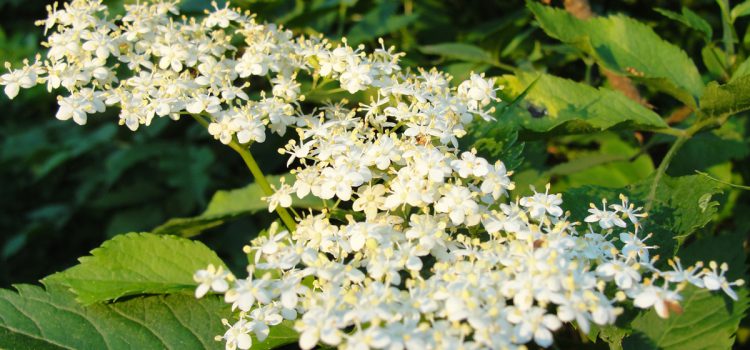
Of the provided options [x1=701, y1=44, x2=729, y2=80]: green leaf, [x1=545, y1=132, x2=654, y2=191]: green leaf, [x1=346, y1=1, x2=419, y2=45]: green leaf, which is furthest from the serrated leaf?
[x1=346, y1=1, x2=419, y2=45]: green leaf

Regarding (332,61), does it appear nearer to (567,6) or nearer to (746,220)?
(567,6)

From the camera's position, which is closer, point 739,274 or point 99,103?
point 99,103

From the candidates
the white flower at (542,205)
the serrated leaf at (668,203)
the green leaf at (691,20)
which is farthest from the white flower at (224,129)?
the green leaf at (691,20)

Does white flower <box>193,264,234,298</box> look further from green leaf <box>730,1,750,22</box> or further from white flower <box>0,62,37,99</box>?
green leaf <box>730,1,750,22</box>

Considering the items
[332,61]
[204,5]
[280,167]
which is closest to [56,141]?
[280,167]

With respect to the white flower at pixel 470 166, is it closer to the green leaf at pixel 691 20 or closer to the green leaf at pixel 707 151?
the green leaf at pixel 691 20
